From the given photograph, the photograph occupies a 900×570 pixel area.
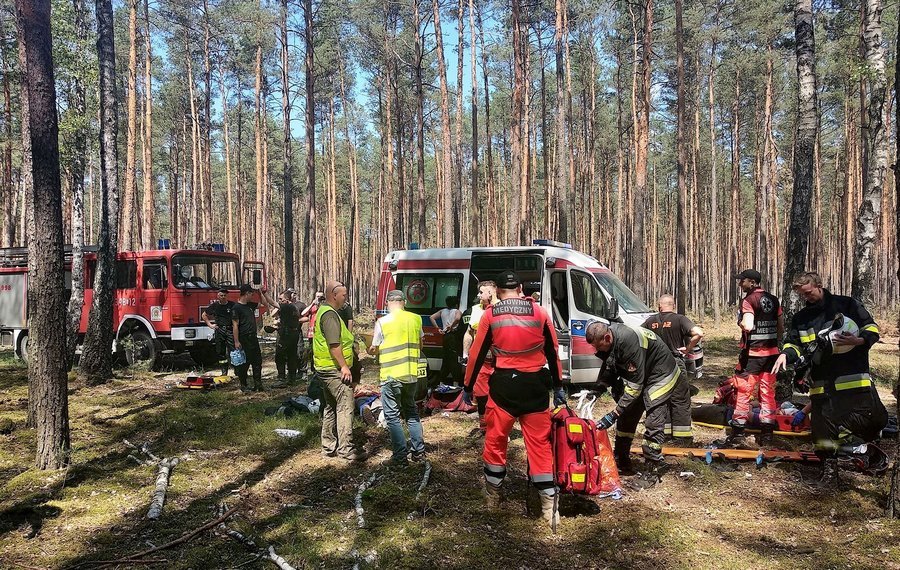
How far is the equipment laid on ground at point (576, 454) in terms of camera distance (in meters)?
4.38

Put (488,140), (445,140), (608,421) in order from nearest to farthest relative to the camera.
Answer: (608,421) → (445,140) → (488,140)

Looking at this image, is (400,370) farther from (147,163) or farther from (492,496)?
(147,163)

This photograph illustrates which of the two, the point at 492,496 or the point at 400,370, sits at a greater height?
the point at 400,370

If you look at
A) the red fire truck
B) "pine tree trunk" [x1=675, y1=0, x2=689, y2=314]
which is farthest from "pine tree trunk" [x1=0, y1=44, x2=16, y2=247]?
"pine tree trunk" [x1=675, y1=0, x2=689, y2=314]

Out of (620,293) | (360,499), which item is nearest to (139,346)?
(360,499)

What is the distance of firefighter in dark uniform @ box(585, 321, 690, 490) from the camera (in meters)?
4.77

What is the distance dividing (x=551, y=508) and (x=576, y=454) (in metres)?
0.48

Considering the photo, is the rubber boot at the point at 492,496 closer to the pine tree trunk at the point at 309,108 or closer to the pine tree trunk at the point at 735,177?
the pine tree trunk at the point at 309,108

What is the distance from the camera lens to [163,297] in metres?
11.2

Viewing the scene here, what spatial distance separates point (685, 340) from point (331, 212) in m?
28.2

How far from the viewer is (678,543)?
13.0 feet

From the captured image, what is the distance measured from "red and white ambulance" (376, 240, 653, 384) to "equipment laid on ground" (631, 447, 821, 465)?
2.98 metres

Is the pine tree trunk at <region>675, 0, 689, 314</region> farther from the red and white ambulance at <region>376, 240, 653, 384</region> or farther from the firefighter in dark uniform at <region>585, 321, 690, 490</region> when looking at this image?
the firefighter in dark uniform at <region>585, 321, 690, 490</region>

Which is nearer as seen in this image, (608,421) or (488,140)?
(608,421)
